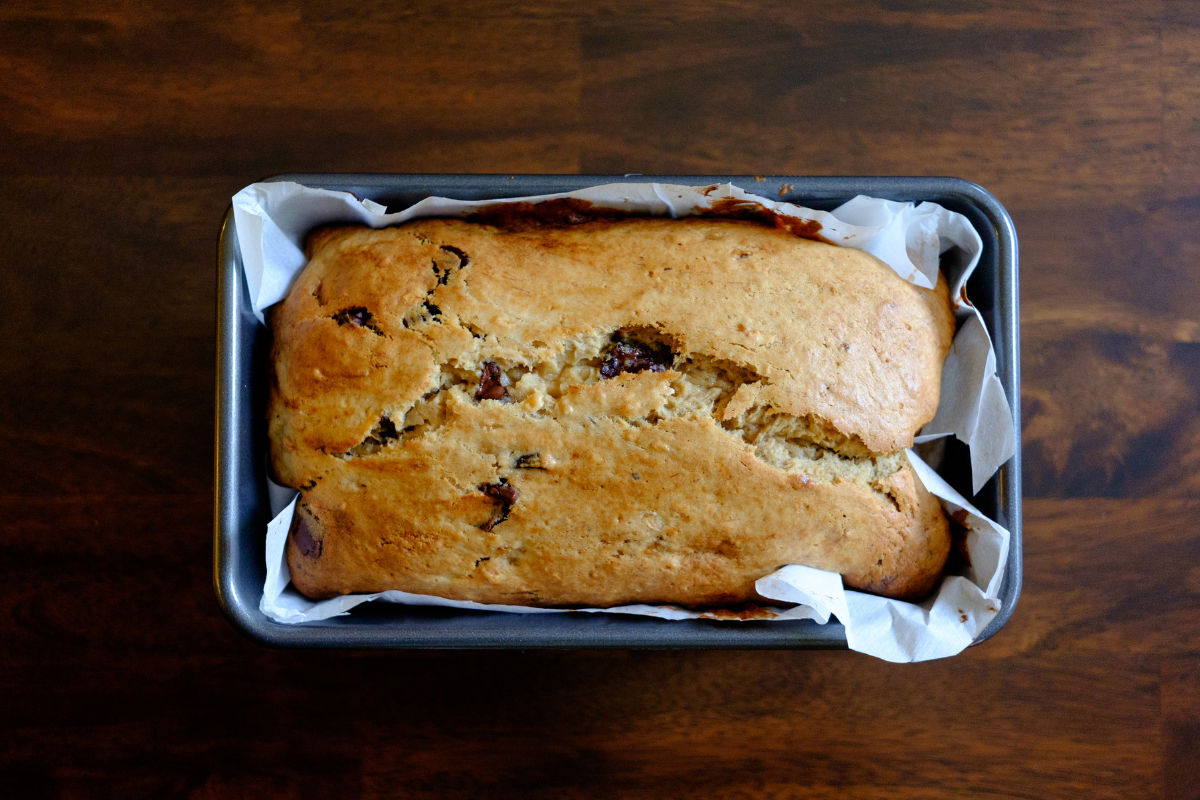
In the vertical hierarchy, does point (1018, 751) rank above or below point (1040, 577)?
below

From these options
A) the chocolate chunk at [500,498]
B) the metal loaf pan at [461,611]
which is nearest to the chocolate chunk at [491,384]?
the chocolate chunk at [500,498]

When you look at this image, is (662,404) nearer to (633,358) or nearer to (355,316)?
(633,358)

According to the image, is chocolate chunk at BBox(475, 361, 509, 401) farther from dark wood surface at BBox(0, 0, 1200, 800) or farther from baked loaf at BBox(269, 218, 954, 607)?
dark wood surface at BBox(0, 0, 1200, 800)

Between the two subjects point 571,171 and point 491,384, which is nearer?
point 491,384

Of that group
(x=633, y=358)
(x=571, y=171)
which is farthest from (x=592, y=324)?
(x=571, y=171)

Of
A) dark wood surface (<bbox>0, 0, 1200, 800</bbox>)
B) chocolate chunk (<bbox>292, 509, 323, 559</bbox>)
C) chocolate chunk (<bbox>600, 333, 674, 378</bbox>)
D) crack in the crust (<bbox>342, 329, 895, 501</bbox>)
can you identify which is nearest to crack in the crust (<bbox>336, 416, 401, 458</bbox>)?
crack in the crust (<bbox>342, 329, 895, 501</bbox>)

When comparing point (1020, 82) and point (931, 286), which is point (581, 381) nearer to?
point (931, 286)

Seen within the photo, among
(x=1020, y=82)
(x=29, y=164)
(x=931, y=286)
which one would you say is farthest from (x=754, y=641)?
(x=29, y=164)
